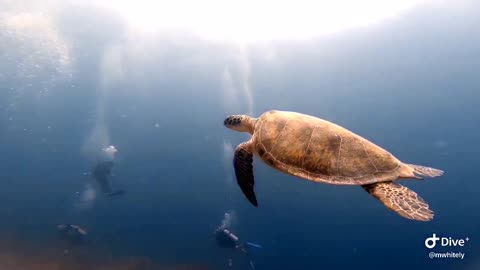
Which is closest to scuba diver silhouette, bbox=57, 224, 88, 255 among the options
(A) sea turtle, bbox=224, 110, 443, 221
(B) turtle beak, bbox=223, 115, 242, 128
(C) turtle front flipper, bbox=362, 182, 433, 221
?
(B) turtle beak, bbox=223, 115, 242, 128

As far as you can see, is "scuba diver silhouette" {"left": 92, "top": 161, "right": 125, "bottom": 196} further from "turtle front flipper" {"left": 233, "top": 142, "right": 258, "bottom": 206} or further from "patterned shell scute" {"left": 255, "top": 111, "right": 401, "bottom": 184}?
"patterned shell scute" {"left": 255, "top": 111, "right": 401, "bottom": 184}

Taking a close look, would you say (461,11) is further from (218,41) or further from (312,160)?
(312,160)

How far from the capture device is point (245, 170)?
496 cm

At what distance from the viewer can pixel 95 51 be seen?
63500 mm

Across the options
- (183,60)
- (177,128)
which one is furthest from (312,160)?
(183,60)

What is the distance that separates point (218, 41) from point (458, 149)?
4623cm

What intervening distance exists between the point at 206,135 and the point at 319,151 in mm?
43041

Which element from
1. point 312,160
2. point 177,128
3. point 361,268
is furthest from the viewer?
point 177,128

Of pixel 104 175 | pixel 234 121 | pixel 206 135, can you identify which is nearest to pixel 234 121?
pixel 234 121

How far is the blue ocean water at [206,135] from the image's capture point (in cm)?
2817

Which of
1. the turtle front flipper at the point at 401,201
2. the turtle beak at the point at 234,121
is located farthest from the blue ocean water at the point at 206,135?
the turtle front flipper at the point at 401,201

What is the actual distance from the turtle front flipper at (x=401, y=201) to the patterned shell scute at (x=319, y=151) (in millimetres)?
135

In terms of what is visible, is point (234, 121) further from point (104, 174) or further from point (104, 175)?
point (104, 175)

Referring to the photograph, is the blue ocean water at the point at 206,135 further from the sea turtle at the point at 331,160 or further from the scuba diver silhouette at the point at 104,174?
the sea turtle at the point at 331,160
